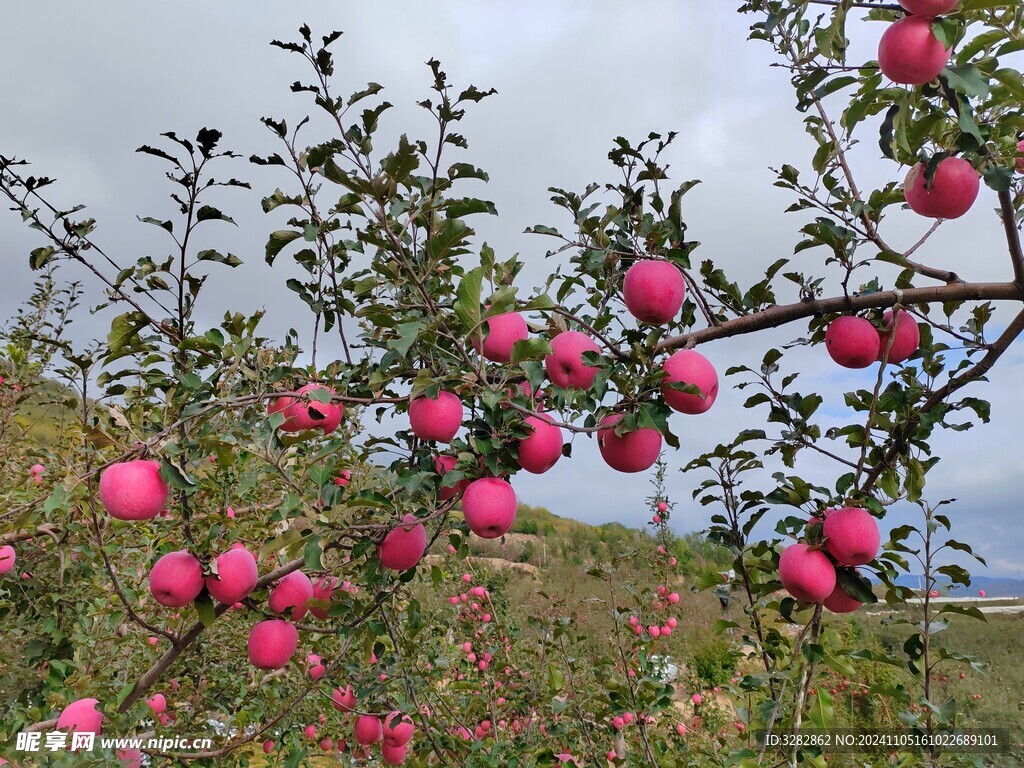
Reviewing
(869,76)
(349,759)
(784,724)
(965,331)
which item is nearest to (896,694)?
(784,724)

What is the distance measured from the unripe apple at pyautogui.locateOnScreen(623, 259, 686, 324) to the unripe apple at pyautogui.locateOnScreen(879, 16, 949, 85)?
59 cm

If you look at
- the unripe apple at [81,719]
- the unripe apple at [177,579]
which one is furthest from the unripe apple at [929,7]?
the unripe apple at [81,719]

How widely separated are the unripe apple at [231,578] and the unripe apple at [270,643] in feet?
0.62

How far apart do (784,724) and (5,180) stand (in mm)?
2632

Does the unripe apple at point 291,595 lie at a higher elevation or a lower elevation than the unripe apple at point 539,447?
lower

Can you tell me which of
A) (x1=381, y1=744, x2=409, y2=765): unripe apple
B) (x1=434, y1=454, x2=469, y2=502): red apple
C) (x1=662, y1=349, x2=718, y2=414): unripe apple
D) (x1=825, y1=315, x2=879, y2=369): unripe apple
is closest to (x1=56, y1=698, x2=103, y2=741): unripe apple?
(x1=381, y1=744, x2=409, y2=765): unripe apple

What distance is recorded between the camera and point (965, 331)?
6.05ft

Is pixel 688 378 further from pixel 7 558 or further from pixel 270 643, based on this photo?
pixel 7 558

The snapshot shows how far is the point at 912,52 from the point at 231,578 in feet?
6.52

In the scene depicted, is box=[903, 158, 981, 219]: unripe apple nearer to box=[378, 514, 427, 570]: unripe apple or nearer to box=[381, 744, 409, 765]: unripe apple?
box=[378, 514, 427, 570]: unripe apple

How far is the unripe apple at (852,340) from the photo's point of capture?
1.76 m

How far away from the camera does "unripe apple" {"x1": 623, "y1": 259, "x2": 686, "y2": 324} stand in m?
1.55

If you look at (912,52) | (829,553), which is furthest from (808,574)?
(912,52)

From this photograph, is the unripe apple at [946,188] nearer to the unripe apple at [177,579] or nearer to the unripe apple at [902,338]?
the unripe apple at [902,338]
